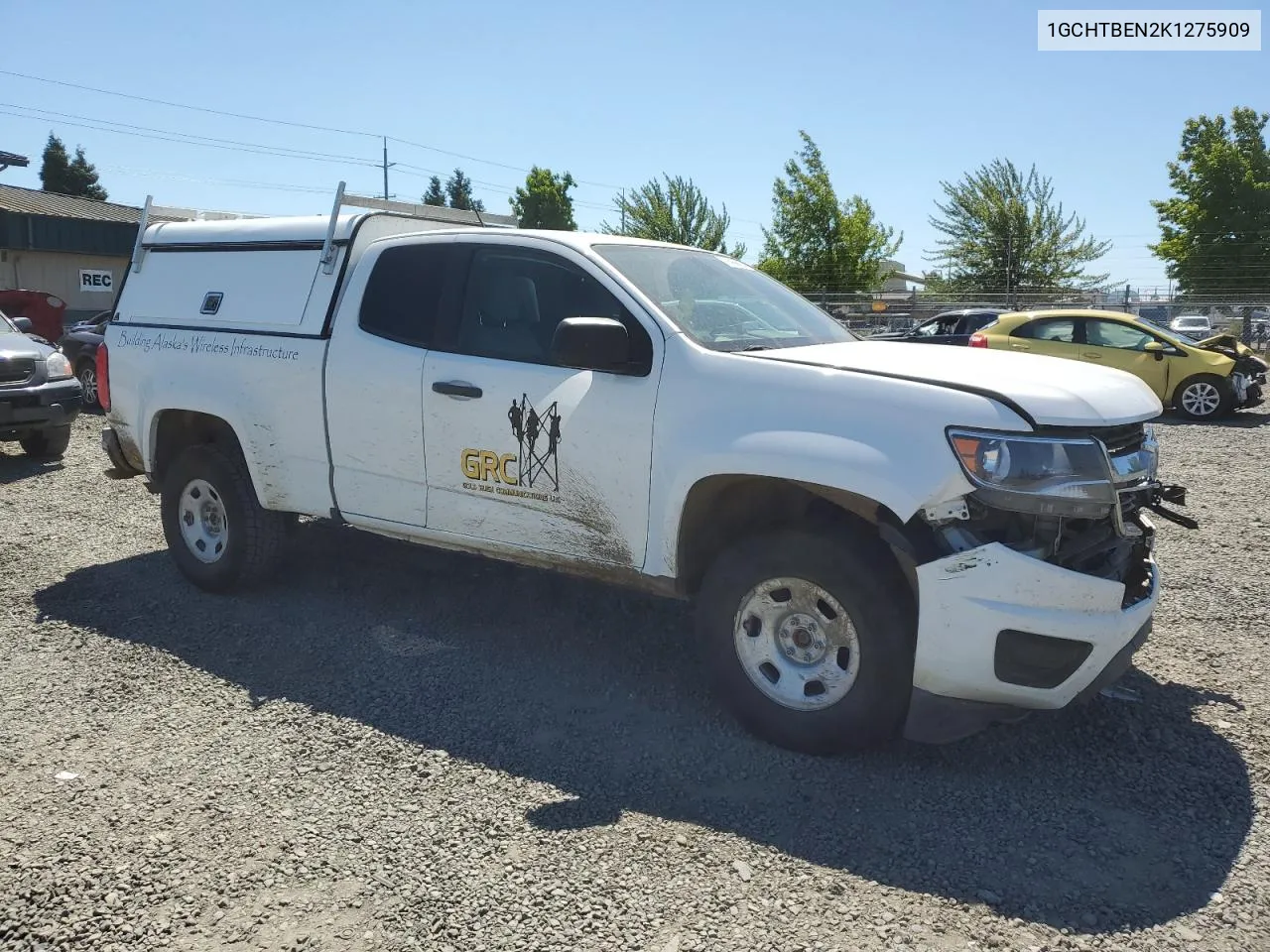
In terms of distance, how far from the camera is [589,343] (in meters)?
3.92

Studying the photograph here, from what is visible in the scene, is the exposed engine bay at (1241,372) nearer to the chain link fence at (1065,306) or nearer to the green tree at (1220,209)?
the chain link fence at (1065,306)

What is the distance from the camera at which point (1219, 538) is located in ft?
22.8

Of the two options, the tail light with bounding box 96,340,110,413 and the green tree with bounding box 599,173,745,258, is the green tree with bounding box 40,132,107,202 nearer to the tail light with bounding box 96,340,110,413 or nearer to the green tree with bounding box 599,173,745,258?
the green tree with bounding box 599,173,745,258

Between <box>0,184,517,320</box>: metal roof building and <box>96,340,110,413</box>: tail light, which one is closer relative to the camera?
<box>96,340,110,413</box>: tail light

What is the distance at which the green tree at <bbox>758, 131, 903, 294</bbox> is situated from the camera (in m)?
36.9

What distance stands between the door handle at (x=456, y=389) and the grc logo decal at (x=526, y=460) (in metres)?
0.20

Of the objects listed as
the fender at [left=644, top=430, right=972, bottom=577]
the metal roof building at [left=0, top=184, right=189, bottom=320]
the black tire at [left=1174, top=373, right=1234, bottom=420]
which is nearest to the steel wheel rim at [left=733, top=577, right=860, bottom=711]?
the fender at [left=644, top=430, right=972, bottom=577]

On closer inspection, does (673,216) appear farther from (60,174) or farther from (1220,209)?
(60,174)

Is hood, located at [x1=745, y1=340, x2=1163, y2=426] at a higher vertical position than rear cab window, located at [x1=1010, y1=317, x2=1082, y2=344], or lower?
lower

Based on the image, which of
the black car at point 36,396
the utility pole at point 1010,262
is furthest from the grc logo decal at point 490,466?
the utility pole at point 1010,262

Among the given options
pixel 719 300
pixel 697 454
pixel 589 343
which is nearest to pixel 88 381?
pixel 719 300

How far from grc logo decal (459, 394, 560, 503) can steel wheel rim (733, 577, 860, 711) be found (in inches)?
40.3

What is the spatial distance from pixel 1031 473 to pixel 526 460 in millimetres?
2048

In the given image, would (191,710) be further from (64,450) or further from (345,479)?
(64,450)
